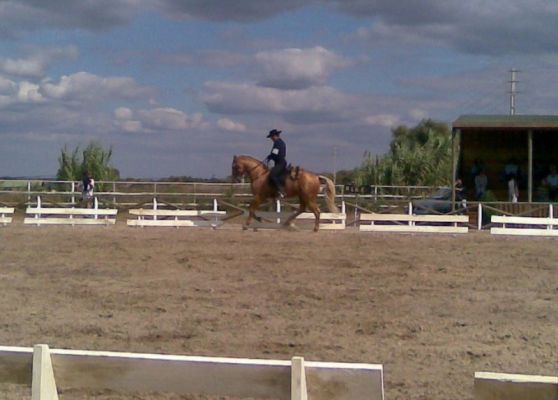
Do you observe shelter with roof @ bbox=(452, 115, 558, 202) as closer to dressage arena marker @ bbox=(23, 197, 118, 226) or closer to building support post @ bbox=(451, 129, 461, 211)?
building support post @ bbox=(451, 129, 461, 211)

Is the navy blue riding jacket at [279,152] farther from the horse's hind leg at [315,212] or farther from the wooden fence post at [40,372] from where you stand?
the wooden fence post at [40,372]

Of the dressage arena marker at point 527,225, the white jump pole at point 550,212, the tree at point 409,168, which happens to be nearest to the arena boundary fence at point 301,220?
the dressage arena marker at point 527,225

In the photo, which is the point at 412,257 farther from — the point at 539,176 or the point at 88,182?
the point at 88,182

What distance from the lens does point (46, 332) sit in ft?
30.2

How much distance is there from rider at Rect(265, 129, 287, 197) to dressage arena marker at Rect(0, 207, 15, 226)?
8183mm

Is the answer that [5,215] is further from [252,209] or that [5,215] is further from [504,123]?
[504,123]

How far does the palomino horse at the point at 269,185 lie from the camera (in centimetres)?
2242

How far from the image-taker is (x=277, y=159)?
21984 millimetres

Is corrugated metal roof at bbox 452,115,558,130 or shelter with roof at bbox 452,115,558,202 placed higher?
corrugated metal roof at bbox 452,115,558,130

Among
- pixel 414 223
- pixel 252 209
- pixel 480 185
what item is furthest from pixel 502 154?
pixel 252 209

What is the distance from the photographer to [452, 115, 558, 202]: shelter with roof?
26.8 metres

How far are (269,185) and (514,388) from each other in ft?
60.8

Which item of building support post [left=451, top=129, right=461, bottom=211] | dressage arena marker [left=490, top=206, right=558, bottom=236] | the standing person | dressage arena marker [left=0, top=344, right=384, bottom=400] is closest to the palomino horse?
building support post [left=451, top=129, right=461, bottom=211]

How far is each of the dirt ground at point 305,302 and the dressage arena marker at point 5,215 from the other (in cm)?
705
